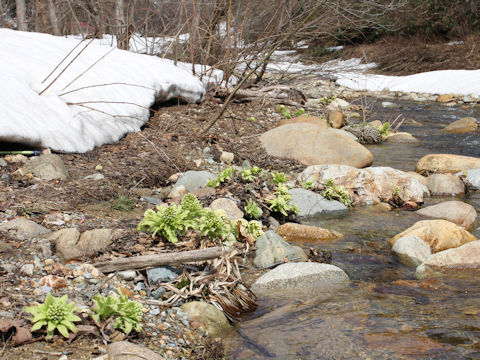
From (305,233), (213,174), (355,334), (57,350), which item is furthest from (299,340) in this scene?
(213,174)

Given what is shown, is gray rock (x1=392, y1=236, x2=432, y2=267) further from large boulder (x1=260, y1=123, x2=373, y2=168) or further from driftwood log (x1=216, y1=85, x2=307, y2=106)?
driftwood log (x1=216, y1=85, x2=307, y2=106)

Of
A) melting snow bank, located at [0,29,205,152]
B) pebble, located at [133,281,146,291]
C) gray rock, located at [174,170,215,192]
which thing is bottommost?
gray rock, located at [174,170,215,192]

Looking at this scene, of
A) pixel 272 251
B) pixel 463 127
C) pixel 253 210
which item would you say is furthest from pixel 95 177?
pixel 463 127

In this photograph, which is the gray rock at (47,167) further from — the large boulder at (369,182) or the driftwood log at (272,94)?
the driftwood log at (272,94)

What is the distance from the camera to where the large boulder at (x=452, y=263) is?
3590 mm

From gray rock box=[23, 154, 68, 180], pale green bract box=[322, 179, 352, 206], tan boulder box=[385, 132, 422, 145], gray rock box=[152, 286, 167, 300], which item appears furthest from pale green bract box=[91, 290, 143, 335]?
tan boulder box=[385, 132, 422, 145]

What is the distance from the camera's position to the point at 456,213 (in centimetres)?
498

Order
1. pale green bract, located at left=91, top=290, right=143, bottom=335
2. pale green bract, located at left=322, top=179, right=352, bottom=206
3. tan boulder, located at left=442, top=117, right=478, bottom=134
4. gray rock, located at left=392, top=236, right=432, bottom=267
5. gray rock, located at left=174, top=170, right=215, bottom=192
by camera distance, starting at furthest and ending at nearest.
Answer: tan boulder, located at left=442, top=117, right=478, bottom=134 → pale green bract, located at left=322, top=179, right=352, bottom=206 → gray rock, located at left=174, top=170, right=215, bottom=192 → gray rock, located at left=392, top=236, right=432, bottom=267 → pale green bract, located at left=91, top=290, right=143, bottom=335

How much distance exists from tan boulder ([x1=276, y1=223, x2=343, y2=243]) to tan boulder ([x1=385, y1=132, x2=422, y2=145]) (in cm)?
494

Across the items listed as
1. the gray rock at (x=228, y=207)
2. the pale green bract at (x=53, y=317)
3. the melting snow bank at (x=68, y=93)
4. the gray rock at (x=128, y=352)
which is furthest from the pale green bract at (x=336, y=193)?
the pale green bract at (x=53, y=317)

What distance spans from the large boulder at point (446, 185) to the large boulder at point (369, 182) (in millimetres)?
323

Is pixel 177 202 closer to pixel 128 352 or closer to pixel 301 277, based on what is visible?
pixel 301 277

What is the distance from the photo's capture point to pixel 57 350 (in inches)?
82.1

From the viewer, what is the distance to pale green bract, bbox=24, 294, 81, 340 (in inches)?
82.4
